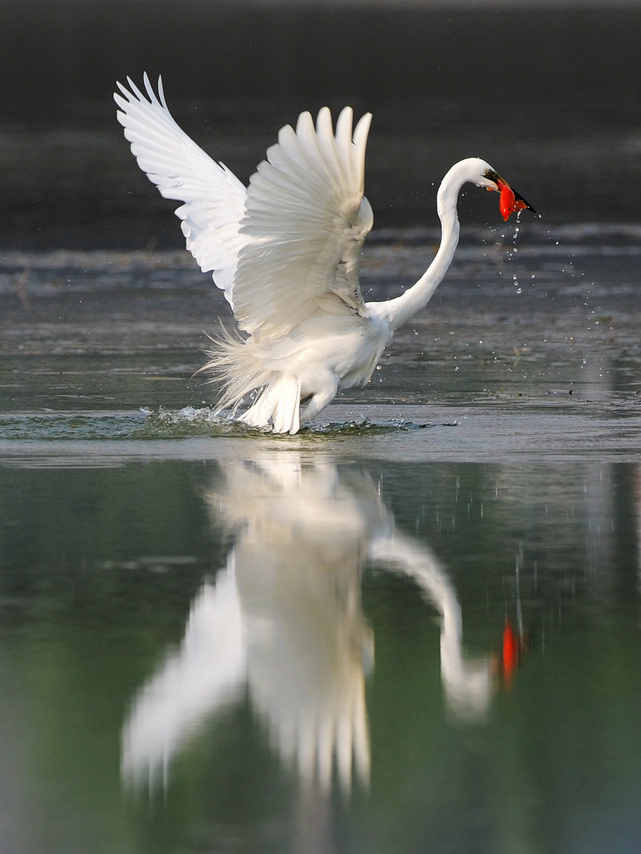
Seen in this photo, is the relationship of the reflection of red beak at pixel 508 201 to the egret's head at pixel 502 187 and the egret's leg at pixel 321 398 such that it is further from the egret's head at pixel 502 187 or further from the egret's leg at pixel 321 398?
the egret's leg at pixel 321 398

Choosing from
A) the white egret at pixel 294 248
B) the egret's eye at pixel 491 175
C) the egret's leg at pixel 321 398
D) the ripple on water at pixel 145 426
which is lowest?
the ripple on water at pixel 145 426

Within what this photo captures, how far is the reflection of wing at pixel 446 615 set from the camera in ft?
17.5

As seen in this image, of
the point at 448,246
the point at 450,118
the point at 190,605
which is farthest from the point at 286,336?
the point at 450,118

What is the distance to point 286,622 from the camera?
19.6 ft

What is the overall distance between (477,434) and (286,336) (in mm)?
1305

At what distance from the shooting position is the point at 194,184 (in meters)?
11.4

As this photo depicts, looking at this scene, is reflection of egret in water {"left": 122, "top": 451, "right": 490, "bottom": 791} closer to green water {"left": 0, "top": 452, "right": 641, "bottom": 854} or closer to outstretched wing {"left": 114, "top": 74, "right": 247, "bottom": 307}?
green water {"left": 0, "top": 452, "right": 641, "bottom": 854}

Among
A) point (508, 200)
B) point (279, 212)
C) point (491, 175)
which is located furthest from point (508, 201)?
point (279, 212)

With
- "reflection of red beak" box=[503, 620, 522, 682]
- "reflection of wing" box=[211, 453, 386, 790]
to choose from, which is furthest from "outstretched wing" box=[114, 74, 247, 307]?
"reflection of red beak" box=[503, 620, 522, 682]

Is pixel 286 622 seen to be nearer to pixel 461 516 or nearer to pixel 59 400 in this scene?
pixel 461 516

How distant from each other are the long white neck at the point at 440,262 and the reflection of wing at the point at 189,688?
14.2 ft

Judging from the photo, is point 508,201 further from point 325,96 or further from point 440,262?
point 325,96

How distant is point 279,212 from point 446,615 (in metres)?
3.43

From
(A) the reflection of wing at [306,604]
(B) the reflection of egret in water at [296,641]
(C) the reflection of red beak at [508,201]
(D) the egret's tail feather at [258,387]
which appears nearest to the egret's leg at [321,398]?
(D) the egret's tail feather at [258,387]
